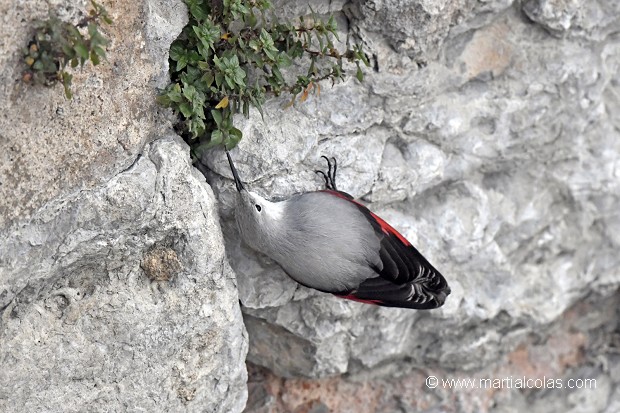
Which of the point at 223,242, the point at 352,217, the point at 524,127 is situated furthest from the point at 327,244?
the point at 524,127

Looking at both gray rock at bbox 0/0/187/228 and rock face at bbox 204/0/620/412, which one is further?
rock face at bbox 204/0/620/412

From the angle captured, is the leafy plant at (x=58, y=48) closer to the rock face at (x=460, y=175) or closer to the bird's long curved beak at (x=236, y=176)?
the bird's long curved beak at (x=236, y=176)

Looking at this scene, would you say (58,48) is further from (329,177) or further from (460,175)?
(460,175)

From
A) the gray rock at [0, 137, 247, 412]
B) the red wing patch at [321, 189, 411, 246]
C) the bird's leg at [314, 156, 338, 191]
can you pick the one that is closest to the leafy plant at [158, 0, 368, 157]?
the gray rock at [0, 137, 247, 412]

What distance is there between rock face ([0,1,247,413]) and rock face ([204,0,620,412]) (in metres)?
0.33

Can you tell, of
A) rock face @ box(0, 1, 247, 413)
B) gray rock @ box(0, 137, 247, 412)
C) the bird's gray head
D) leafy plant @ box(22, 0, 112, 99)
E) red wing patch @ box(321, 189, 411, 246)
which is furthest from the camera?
red wing patch @ box(321, 189, 411, 246)

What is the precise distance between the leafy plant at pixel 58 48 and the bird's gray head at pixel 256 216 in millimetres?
856

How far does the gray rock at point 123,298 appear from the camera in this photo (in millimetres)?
3102

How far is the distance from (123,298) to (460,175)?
1.95 metres

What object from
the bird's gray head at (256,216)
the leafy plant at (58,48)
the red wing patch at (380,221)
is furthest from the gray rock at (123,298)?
the red wing patch at (380,221)

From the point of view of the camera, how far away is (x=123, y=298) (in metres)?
3.36

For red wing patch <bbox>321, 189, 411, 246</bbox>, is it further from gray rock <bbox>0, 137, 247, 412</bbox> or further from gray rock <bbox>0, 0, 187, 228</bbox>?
gray rock <bbox>0, 0, 187, 228</bbox>

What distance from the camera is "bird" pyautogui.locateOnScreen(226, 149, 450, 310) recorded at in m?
3.51

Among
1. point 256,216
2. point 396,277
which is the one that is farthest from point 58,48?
point 396,277
